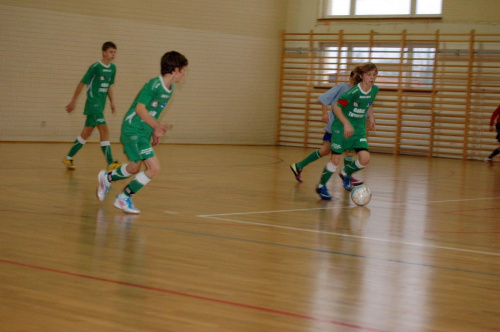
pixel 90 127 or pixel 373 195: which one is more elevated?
pixel 90 127

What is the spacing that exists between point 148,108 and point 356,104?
2400mm

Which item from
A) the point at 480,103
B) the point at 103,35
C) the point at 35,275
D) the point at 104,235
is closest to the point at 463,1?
the point at 480,103

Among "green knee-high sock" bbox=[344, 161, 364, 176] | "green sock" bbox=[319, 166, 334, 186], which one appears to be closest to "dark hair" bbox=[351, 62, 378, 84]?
"green knee-high sock" bbox=[344, 161, 364, 176]

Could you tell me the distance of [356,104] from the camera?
7.33m

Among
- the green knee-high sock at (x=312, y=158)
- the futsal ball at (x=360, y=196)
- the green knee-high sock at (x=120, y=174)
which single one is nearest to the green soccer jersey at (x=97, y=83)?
the green knee-high sock at (x=312, y=158)

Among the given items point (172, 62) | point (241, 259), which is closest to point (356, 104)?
point (172, 62)

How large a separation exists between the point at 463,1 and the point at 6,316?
15.5m

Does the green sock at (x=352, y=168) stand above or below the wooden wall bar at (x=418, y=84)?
below

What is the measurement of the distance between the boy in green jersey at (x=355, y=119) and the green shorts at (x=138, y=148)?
2.10 m

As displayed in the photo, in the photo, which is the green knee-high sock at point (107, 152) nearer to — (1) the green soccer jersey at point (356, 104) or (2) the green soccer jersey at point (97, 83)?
(2) the green soccer jersey at point (97, 83)

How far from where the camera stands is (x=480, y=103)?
1641 cm

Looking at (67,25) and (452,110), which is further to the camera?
(452,110)

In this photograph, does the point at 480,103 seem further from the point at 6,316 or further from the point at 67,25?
the point at 6,316

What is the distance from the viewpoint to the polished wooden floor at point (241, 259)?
3025 millimetres
